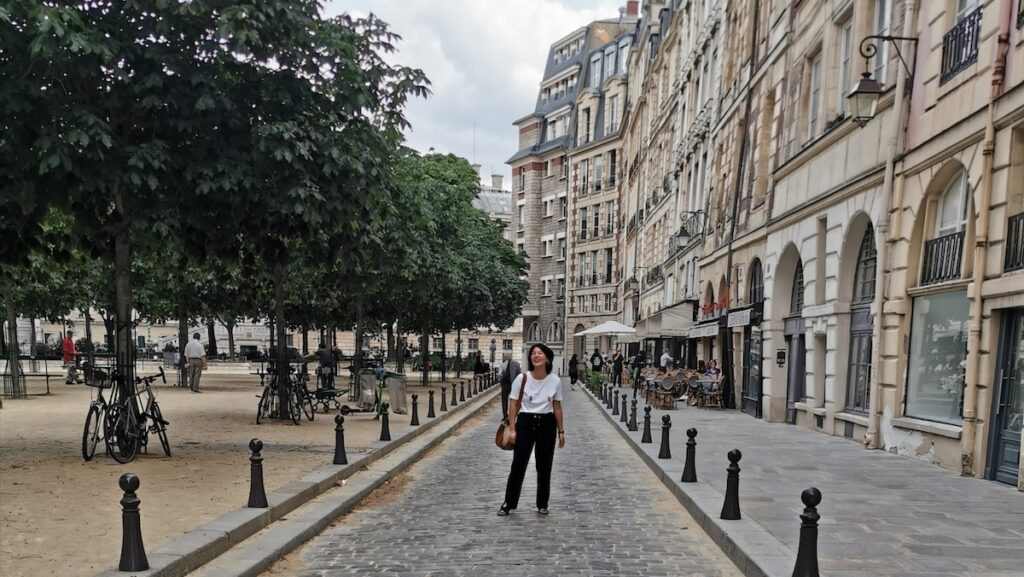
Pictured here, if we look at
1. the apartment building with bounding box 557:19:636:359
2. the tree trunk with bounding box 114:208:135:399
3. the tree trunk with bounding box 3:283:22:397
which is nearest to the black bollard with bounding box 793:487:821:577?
the tree trunk with bounding box 114:208:135:399

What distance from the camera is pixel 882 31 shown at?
14.6 m

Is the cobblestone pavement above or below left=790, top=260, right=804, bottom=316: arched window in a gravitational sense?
below

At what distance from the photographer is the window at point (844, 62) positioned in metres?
15.6

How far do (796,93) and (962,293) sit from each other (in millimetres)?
8314

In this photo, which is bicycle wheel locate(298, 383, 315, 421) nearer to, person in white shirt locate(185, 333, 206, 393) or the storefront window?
person in white shirt locate(185, 333, 206, 393)

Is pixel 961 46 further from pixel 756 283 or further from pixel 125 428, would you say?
pixel 125 428

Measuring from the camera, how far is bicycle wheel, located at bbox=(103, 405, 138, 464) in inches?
401

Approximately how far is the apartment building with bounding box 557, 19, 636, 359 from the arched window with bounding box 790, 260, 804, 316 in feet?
133

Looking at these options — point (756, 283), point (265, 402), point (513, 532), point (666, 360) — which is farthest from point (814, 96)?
point (666, 360)

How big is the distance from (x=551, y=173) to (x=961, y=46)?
61.9 metres

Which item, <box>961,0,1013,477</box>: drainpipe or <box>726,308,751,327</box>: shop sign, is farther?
<box>726,308,751,327</box>: shop sign

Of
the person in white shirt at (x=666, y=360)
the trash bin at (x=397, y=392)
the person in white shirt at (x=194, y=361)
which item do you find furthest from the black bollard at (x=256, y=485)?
the person in white shirt at (x=666, y=360)

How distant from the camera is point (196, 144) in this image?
1035 cm

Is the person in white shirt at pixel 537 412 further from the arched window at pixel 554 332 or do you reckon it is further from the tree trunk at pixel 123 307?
the arched window at pixel 554 332
